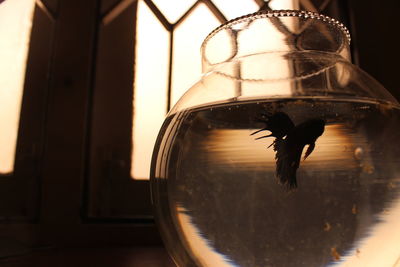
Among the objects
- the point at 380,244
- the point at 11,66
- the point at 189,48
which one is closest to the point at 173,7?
the point at 189,48

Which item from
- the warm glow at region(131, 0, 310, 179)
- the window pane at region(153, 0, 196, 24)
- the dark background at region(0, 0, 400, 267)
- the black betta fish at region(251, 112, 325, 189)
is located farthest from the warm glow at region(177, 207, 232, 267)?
the window pane at region(153, 0, 196, 24)

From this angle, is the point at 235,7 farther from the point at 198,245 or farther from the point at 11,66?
the point at 198,245

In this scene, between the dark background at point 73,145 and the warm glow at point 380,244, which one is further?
the dark background at point 73,145

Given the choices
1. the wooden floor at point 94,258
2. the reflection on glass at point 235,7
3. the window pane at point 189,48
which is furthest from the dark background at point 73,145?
the reflection on glass at point 235,7

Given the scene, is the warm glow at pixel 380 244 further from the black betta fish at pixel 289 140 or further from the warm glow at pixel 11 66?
the warm glow at pixel 11 66

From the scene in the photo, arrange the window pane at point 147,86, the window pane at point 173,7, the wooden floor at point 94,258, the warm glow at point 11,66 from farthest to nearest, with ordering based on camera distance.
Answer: the window pane at point 173,7, the window pane at point 147,86, the warm glow at point 11,66, the wooden floor at point 94,258

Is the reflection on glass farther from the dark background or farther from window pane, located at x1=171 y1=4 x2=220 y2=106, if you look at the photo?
the dark background
